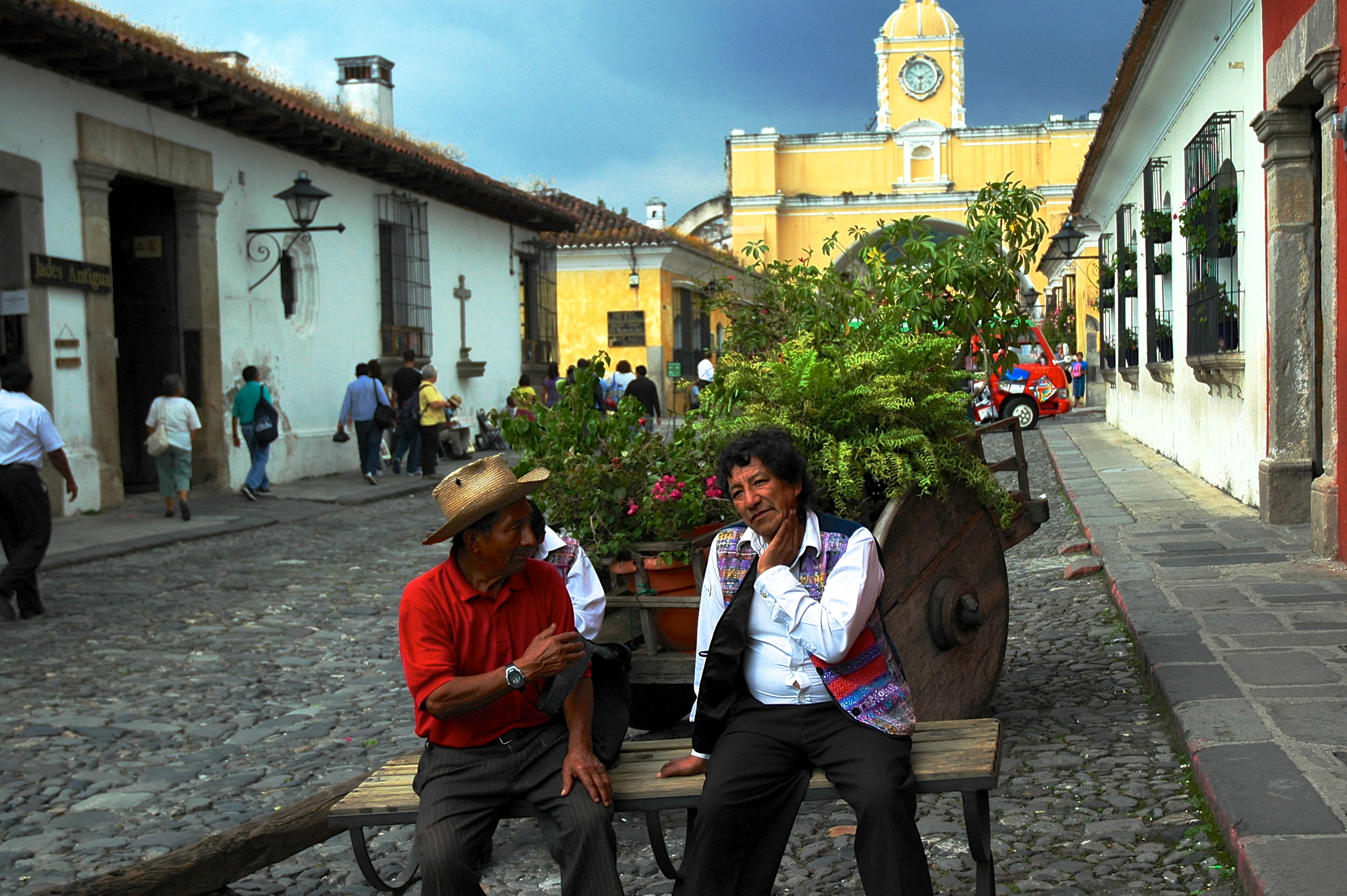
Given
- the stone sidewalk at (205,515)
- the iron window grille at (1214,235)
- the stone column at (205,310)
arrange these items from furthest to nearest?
the stone column at (205,310)
the stone sidewalk at (205,515)
the iron window grille at (1214,235)

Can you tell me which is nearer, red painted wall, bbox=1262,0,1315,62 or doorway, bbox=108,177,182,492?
red painted wall, bbox=1262,0,1315,62

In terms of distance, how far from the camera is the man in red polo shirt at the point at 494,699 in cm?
300

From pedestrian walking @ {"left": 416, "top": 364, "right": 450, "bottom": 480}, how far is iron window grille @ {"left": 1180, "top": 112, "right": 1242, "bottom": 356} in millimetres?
9094

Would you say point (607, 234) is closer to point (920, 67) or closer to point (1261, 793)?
point (920, 67)

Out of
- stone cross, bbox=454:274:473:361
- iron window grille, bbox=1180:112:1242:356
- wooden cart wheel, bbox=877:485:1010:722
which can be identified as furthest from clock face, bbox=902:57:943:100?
wooden cart wheel, bbox=877:485:1010:722

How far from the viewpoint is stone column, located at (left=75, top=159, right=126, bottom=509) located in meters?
11.9

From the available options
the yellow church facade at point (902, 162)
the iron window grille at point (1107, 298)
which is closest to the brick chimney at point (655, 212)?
the yellow church facade at point (902, 162)

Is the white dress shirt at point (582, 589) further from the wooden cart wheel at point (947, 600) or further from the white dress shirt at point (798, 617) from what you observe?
the wooden cart wheel at point (947, 600)

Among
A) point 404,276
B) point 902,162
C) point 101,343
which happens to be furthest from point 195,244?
point 902,162

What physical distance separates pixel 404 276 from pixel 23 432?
11.4 metres

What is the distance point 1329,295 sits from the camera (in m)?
6.89

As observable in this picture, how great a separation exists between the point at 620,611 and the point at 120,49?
9122 mm

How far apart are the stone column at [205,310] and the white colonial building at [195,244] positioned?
20mm

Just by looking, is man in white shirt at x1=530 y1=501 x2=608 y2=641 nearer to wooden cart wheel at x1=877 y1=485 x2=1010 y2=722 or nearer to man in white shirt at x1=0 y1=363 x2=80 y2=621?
wooden cart wheel at x1=877 y1=485 x2=1010 y2=722
